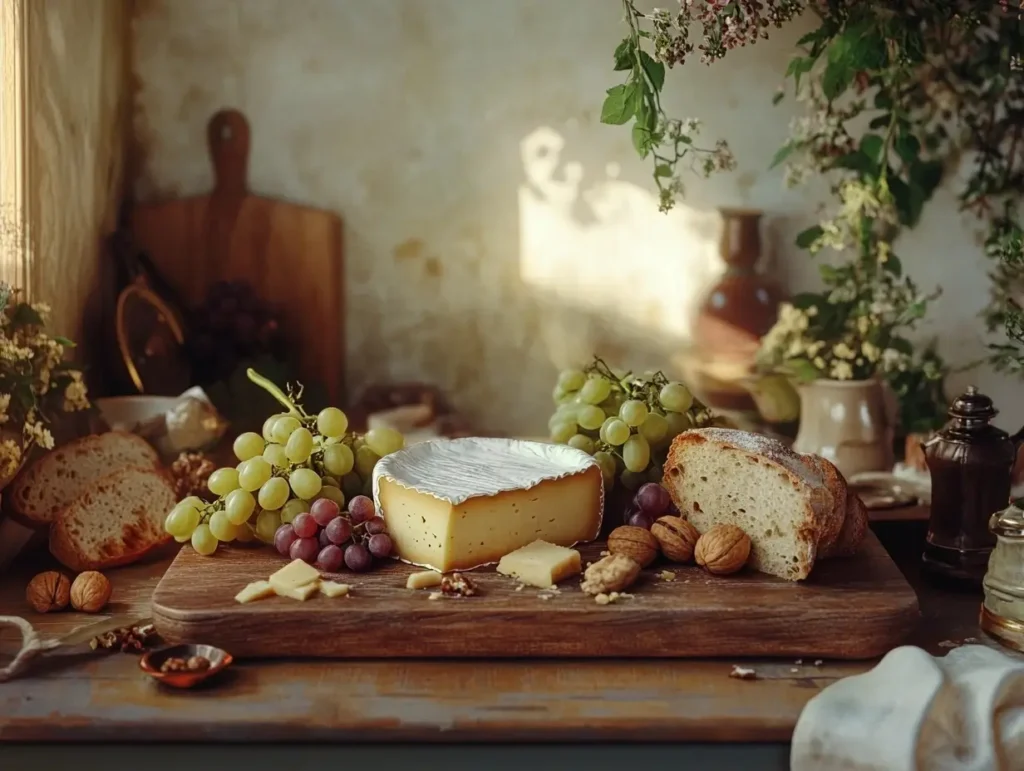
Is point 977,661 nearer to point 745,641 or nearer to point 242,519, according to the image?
point 745,641

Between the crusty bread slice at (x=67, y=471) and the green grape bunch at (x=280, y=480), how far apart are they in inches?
8.7

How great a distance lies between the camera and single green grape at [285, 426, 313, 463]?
6.98 ft

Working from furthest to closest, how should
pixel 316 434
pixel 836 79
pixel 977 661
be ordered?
pixel 836 79, pixel 316 434, pixel 977 661

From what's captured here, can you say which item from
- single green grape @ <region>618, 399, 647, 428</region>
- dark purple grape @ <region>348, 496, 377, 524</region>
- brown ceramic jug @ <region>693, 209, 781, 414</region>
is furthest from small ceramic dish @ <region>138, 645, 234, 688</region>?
brown ceramic jug @ <region>693, 209, 781, 414</region>

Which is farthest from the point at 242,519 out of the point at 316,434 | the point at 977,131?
the point at 977,131

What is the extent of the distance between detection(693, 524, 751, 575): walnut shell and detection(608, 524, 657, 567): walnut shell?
3.3 inches

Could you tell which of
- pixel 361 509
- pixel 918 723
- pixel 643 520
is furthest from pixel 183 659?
pixel 918 723

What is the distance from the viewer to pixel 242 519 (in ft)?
6.79

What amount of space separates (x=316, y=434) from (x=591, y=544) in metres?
0.57

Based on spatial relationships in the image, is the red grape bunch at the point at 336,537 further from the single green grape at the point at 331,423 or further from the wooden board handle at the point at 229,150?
the wooden board handle at the point at 229,150

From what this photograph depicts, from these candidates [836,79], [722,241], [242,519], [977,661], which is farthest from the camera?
[722,241]

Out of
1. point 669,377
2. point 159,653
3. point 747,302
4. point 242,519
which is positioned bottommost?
point 159,653

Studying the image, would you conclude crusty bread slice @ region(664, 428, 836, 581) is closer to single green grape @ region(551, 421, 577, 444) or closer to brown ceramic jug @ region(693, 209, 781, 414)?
single green grape @ region(551, 421, 577, 444)

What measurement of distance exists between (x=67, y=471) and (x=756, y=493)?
4.33 ft
